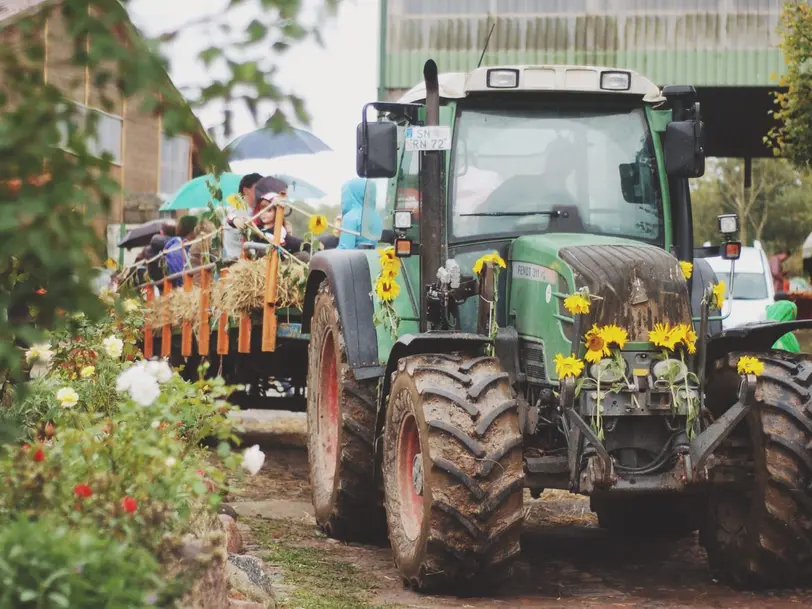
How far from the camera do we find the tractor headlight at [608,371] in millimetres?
6414

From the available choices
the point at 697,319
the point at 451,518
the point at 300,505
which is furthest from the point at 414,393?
the point at 300,505

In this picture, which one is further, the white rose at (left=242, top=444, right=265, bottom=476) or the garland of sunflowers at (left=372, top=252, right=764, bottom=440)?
the garland of sunflowers at (left=372, top=252, right=764, bottom=440)

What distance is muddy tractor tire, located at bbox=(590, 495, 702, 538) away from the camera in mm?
8328

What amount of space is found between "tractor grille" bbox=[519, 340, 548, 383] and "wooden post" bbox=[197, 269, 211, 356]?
4153 mm

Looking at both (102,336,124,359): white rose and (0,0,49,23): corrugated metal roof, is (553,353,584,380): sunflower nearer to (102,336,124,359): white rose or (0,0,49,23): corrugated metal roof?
(102,336,124,359): white rose

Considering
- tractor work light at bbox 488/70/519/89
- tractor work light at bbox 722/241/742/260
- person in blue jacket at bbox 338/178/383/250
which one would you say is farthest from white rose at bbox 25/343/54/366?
person in blue jacket at bbox 338/178/383/250

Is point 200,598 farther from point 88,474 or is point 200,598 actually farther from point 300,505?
point 300,505

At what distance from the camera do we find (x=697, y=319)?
23.9ft

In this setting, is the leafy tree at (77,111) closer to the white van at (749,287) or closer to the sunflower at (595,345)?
the sunflower at (595,345)

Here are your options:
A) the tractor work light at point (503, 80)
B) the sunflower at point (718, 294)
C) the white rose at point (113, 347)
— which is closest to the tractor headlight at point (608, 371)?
the sunflower at point (718, 294)

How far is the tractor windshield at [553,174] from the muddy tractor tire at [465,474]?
3.50 feet

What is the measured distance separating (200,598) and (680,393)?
9.07 ft

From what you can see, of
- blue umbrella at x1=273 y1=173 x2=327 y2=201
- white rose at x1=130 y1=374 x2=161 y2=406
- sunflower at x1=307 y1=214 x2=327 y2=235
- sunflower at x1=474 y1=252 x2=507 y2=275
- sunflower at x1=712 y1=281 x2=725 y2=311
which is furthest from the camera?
blue umbrella at x1=273 y1=173 x2=327 y2=201

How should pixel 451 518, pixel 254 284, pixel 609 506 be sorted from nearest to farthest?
pixel 451 518 < pixel 609 506 < pixel 254 284
